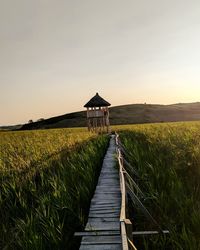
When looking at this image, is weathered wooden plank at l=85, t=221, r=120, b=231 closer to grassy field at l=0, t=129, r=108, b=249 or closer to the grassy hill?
grassy field at l=0, t=129, r=108, b=249

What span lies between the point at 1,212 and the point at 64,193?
967 mm

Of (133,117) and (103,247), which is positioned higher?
(133,117)

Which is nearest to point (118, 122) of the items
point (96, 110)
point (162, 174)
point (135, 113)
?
point (135, 113)

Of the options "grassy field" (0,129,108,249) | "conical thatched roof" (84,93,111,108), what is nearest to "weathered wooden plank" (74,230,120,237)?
"grassy field" (0,129,108,249)

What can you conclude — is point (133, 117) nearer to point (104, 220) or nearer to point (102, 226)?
point (104, 220)

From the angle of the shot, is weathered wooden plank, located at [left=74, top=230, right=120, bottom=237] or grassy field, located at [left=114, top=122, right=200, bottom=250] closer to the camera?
weathered wooden plank, located at [left=74, top=230, right=120, bottom=237]

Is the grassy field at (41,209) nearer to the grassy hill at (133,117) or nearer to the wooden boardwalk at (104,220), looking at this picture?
the wooden boardwalk at (104,220)

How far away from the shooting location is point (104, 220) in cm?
448

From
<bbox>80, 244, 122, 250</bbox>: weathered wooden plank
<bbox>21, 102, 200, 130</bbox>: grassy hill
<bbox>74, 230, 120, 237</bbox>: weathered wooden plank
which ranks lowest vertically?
<bbox>80, 244, 122, 250</bbox>: weathered wooden plank

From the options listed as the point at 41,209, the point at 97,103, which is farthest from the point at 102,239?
the point at 97,103

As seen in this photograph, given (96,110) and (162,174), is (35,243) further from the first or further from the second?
(96,110)

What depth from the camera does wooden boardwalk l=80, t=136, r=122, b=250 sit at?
3.76 m

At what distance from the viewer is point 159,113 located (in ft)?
302

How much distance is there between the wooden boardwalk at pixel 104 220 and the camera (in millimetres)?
3758
